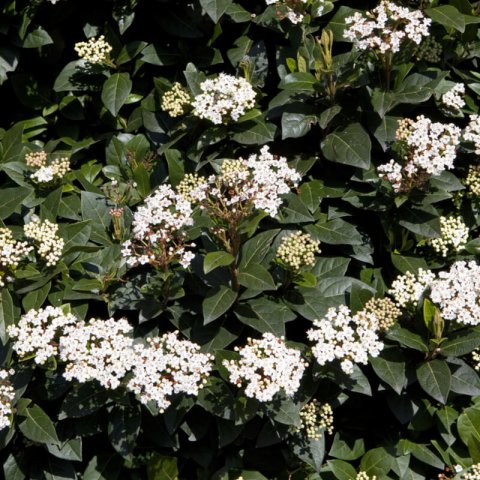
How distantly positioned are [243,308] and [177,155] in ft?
4.56

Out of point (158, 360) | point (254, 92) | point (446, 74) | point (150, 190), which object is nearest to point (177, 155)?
point (150, 190)

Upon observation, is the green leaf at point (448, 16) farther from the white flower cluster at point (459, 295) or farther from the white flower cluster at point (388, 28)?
the white flower cluster at point (459, 295)

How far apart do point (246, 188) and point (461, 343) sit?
1.87 m

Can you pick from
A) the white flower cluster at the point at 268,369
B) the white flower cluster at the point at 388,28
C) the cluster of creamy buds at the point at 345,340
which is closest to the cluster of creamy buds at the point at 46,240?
the white flower cluster at the point at 268,369

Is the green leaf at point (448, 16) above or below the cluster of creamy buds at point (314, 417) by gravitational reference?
above

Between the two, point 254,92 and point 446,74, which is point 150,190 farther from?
point 446,74

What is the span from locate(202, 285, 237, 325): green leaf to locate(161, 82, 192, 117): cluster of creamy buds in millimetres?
1477

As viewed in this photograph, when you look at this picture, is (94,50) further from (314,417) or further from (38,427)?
(314,417)

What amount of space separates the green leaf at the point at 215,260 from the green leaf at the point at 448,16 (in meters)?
2.47

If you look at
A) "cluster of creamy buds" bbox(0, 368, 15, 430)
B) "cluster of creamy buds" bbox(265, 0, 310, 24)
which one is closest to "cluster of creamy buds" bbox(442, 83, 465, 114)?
"cluster of creamy buds" bbox(265, 0, 310, 24)

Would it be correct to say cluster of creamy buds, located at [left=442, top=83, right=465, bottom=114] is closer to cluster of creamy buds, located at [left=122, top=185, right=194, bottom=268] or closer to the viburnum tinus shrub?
the viburnum tinus shrub

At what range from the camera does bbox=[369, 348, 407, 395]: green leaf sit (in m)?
4.83

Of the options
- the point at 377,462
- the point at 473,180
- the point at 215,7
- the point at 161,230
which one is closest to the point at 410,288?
the point at 473,180

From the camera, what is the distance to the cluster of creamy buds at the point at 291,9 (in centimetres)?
535
